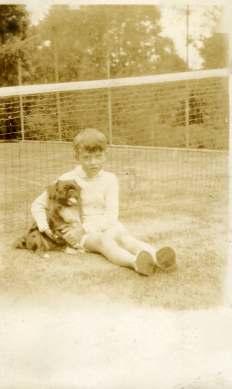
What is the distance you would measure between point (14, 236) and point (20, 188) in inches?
24.0

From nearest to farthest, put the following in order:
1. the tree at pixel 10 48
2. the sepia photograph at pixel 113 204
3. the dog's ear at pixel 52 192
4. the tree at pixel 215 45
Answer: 1. the sepia photograph at pixel 113 204
2. the tree at pixel 215 45
3. the dog's ear at pixel 52 192
4. the tree at pixel 10 48

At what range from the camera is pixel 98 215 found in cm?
263

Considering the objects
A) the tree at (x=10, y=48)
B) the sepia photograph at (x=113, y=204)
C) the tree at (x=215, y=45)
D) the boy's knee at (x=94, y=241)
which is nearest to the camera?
the sepia photograph at (x=113, y=204)

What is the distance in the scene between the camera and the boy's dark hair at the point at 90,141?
2.54 meters

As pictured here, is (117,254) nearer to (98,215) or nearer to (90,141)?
(98,215)

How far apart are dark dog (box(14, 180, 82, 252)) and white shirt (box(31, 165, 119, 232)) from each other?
24 millimetres

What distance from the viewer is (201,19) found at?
2.38 meters

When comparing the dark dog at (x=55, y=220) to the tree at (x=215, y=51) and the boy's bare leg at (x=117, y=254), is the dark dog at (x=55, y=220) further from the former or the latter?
the tree at (x=215, y=51)

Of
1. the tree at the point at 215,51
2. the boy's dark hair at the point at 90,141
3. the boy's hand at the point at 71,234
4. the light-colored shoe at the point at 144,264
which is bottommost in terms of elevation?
the light-colored shoe at the point at 144,264

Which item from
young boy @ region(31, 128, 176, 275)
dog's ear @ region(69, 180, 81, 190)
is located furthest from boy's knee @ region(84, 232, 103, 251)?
dog's ear @ region(69, 180, 81, 190)

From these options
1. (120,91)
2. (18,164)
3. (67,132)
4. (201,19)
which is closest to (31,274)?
(67,132)

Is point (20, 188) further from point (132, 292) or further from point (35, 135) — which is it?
point (132, 292)

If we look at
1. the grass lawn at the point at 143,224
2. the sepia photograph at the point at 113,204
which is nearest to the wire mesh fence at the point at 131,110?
the sepia photograph at the point at 113,204

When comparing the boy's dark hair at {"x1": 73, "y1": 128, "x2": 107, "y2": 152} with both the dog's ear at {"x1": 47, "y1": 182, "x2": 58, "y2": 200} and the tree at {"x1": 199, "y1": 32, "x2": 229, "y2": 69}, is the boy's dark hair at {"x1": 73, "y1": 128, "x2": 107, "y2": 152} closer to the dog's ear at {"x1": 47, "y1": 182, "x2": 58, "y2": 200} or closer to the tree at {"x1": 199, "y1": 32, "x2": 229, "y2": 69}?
the dog's ear at {"x1": 47, "y1": 182, "x2": 58, "y2": 200}
